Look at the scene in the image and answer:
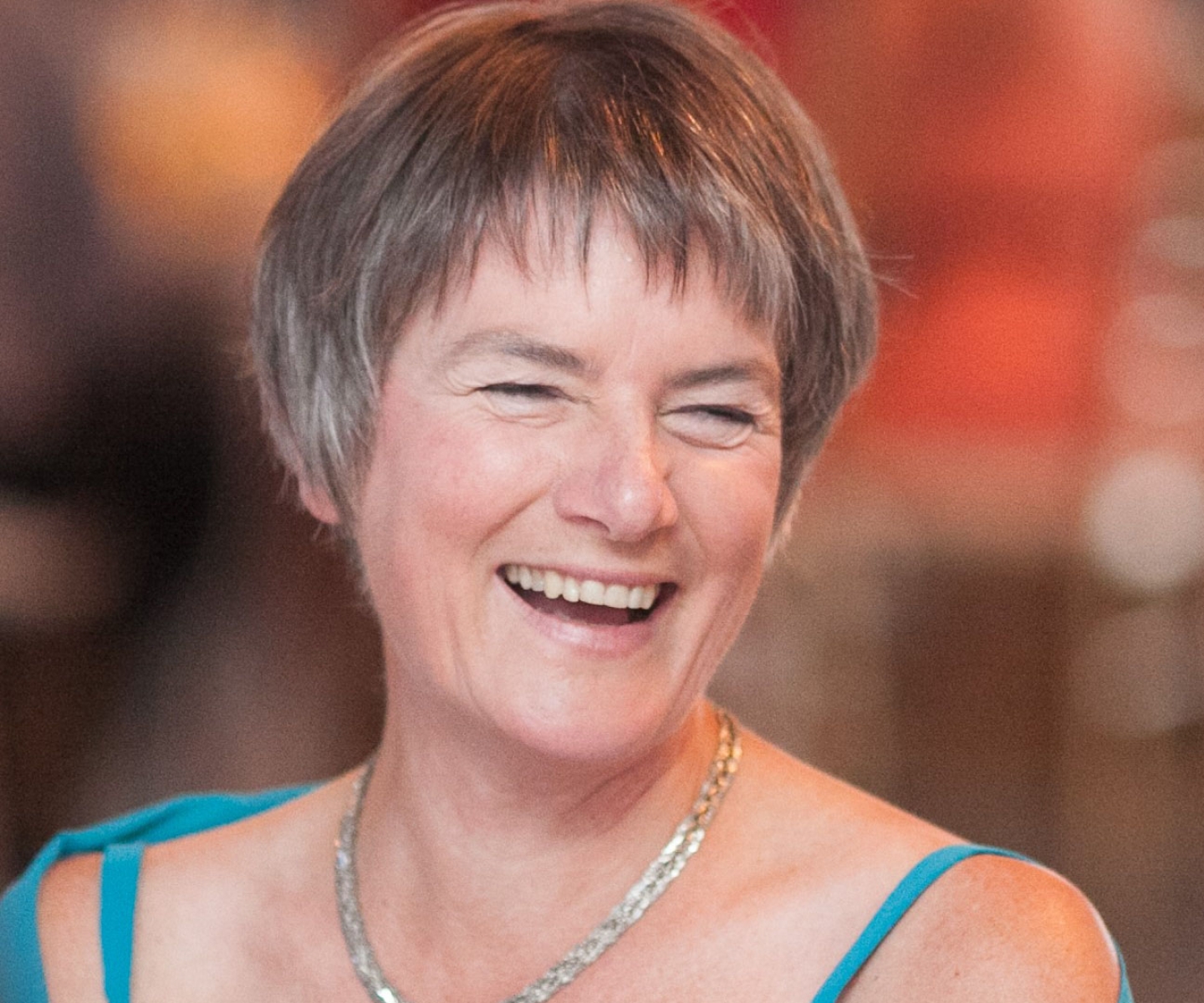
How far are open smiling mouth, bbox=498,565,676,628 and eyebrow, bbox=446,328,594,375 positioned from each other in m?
0.18

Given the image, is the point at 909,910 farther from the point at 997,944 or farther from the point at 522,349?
the point at 522,349

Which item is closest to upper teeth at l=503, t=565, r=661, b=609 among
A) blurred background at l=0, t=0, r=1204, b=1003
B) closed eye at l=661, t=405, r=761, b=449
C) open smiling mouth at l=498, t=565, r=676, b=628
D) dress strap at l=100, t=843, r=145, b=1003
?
open smiling mouth at l=498, t=565, r=676, b=628

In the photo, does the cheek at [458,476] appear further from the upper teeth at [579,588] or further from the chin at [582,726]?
the chin at [582,726]

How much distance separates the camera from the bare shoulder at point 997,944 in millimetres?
1248

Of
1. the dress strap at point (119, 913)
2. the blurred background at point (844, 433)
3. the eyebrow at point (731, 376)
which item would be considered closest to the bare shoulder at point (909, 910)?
the eyebrow at point (731, 376)

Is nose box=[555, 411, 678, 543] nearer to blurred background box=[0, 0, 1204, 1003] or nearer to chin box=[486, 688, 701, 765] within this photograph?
chin box=[486, 688, 701, 765]

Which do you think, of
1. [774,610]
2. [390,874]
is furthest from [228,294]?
[390,874]

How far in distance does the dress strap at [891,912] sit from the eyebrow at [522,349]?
1.72 ft

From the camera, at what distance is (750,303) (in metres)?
1.38

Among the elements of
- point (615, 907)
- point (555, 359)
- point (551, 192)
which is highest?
point (551, 192)

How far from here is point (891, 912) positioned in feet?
4.41

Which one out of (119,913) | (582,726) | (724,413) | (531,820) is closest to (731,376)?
(724,413)

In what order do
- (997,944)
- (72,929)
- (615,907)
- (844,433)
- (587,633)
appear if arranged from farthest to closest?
1. (844,433)
2. (72,929)
3. (615,907)
4. (587,633)
5. (997,944)

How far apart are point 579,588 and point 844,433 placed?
219cm
